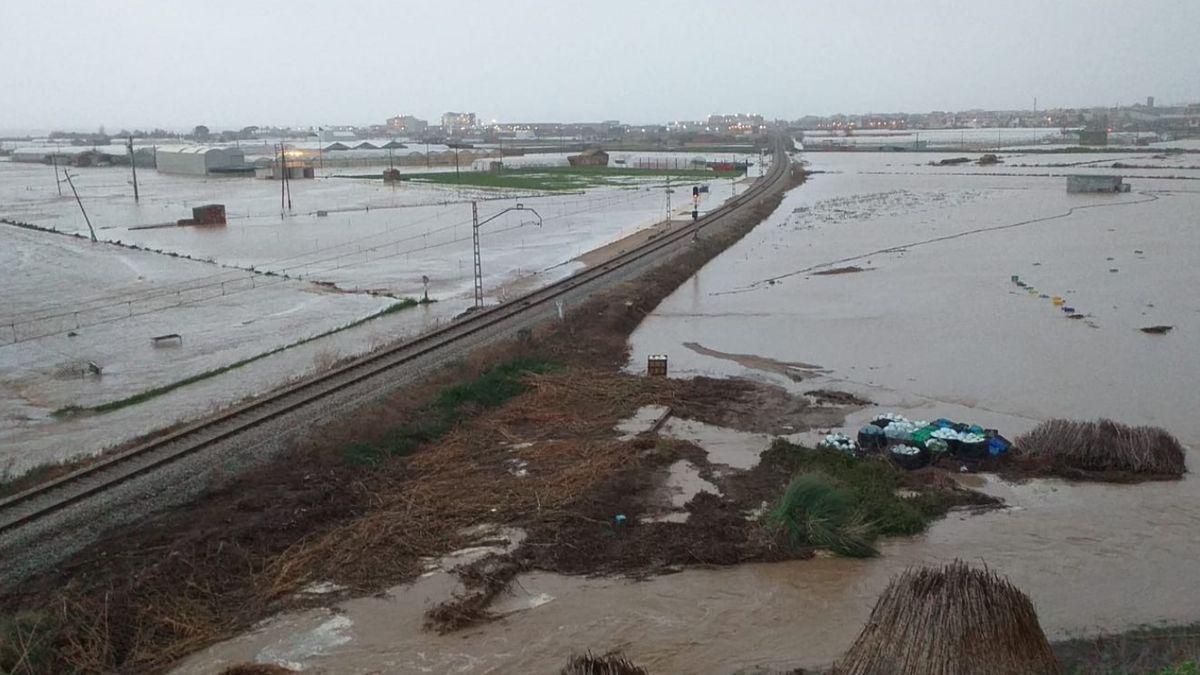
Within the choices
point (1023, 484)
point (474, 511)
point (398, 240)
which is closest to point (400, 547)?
point (474, 511)

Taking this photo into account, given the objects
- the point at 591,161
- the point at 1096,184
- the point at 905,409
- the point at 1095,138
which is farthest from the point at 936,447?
the point at 1095,138

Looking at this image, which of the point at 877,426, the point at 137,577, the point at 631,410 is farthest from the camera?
the point at 631,410

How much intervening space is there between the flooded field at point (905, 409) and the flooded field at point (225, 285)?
20.0 feet

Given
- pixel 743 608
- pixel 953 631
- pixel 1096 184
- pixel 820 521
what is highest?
pixel 1096 184

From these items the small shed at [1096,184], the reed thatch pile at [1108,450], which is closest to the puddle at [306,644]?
the reed thatch pile at [1108,450]

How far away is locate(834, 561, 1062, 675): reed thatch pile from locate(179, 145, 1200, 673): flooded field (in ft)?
6.26

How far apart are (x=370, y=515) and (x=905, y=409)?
7803 mm

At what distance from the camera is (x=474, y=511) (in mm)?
9469

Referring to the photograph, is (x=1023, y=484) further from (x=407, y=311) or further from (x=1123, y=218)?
(x=1123, y=218)

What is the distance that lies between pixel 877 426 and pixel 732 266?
55.0ft

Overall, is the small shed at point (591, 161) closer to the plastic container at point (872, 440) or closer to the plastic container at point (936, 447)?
the plastic container at point (872, 440)

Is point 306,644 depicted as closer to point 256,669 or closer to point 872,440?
point 256,669

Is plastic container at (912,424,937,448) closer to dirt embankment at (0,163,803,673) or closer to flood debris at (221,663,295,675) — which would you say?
dirt embankment at (0,163,803,673)

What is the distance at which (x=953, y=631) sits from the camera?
15.9 ft
